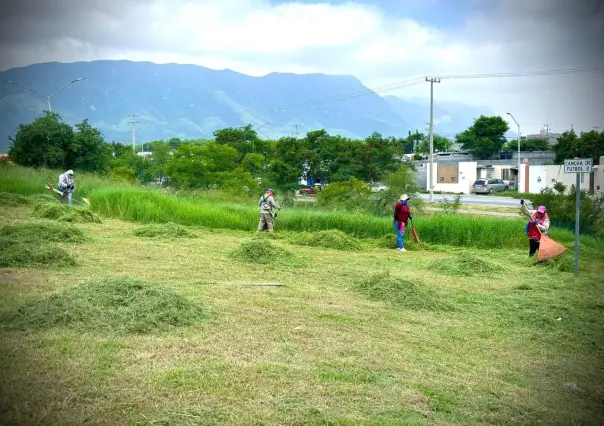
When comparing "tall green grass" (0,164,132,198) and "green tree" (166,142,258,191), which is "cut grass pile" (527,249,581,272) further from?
"green tree" (166,142,258,191)

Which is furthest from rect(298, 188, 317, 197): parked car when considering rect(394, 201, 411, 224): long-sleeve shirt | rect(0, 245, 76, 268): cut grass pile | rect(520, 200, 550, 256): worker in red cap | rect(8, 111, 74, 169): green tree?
rect(0, 245, 76, 268): cut grass pile

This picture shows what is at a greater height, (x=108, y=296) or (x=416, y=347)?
(x=108, y=296)

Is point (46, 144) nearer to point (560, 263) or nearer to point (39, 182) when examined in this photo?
point (39, 182)

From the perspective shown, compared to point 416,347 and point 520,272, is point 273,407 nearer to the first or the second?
point 416,347

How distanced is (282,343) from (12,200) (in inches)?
549

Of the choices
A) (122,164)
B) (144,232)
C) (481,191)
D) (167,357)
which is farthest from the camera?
(122,164)

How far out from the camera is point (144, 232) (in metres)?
14.9

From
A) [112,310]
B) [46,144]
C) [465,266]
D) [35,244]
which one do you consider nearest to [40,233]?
[35,244]

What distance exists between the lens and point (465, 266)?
1205cm

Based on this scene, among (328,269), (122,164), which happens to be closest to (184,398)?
(328,269)

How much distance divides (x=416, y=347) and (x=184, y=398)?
2758 mm

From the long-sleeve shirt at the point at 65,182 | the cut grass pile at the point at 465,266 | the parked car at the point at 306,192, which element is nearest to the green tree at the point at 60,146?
the long-sleeve shirt at the point at 65,182

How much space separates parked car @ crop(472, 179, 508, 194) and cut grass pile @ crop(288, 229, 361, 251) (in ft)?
116

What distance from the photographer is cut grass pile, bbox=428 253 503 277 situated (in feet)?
38.6
